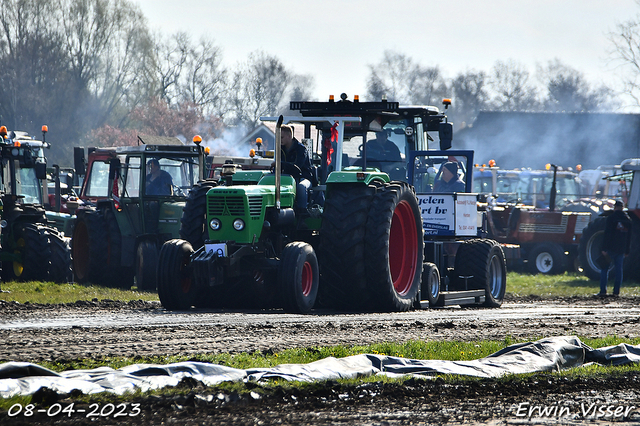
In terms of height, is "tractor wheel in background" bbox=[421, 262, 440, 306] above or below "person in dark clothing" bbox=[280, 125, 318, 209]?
below

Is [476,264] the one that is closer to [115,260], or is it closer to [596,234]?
[115,260]

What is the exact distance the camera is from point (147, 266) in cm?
1477

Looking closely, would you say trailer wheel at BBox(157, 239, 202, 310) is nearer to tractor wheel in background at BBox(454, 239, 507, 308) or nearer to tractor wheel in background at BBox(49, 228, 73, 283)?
tractor wheel in background at BBox(454, 239, 507, 308)

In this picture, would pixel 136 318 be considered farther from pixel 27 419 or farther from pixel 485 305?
pixel 485 305

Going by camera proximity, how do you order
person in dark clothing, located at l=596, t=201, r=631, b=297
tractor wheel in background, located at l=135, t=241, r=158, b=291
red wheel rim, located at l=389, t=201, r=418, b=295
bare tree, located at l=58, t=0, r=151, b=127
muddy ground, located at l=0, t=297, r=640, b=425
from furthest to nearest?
bare tree, located at l=58, t=0, r=151, b=127, person in dark clothing, located at l=596, t=201, r=631, b=297, tractor wheel in background, located at l=135, t=241, r=158, b=291, red wheel rim, located at l=389, t=201, r=418, b=295, muddy ground, located at l=0, t=297, r=640, b=425

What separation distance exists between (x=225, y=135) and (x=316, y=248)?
155 feet

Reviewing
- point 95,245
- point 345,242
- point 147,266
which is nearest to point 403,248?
point 345,242

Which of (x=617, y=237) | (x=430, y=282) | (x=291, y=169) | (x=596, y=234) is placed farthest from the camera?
(x=596, y=234)

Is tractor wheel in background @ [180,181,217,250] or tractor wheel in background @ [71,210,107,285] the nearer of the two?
tractor wheel in background @ [180,181,217,250]

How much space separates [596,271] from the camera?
2048cm

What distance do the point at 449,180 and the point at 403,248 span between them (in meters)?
2.29

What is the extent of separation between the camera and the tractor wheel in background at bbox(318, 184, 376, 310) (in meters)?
10.4

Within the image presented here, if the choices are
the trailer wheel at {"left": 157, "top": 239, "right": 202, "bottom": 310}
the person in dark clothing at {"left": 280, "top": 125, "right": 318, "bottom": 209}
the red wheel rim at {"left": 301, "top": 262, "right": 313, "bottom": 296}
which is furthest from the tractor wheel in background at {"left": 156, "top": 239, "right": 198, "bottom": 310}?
the person in dark clothing at {"left": 280, "top": 125, "right": 318, "bottom": 209}

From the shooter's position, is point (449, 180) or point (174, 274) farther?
point (449, 180)
